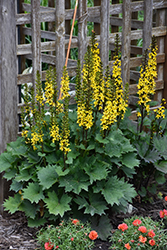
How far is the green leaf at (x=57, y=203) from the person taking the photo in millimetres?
2740

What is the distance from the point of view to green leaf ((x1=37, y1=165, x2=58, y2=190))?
2.79m

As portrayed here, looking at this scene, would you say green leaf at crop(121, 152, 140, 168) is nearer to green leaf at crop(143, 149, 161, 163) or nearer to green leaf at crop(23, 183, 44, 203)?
green leaf at crop(143, 149, 161, 163)

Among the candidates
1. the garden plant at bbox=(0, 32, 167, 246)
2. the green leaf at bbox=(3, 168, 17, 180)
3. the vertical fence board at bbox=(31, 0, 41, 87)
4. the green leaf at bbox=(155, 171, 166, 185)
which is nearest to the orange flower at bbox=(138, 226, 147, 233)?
the garden plant at bbox=(0, 32, 167, 246)

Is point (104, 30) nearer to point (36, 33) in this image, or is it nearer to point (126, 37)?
point (126, 37)

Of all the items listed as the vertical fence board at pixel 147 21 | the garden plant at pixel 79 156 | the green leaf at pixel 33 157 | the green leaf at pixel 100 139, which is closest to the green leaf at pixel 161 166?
the garden plant at pixel 79 156

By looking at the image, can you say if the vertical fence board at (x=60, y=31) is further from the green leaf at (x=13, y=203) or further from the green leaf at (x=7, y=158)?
the green leaf at (x=13, y=203)

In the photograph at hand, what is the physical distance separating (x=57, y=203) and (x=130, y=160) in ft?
2.45

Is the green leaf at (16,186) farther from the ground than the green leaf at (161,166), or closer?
closer

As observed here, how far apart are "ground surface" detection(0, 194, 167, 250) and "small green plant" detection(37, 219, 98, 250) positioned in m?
0.15

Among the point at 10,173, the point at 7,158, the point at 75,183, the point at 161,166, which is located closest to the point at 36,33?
the point at 7,158

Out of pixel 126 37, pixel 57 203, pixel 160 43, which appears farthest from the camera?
pixel 160 43

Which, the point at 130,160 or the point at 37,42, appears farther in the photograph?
the point at 37,42

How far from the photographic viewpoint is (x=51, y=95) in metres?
3.00

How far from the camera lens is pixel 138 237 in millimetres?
2693
